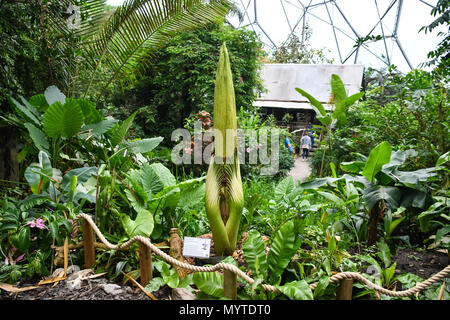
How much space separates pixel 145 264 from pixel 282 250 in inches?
29.7

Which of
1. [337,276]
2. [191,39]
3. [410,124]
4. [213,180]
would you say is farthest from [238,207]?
[191,39]

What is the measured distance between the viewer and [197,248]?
1.60 m

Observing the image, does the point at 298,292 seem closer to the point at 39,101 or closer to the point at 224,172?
the point at 224,172

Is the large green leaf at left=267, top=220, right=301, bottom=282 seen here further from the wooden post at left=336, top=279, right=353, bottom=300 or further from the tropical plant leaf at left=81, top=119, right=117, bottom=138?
the tropical plant leaf at left=81, top=119, right=117, bottom=138

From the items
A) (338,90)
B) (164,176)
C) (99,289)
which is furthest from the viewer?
(338,90)

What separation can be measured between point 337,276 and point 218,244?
31.0 inches

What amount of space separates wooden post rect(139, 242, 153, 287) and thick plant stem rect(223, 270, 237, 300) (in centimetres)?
46

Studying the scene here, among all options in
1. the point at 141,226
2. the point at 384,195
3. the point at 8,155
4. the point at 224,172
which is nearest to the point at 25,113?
the point at 8,155

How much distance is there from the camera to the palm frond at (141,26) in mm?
3145

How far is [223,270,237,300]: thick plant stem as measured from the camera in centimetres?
133

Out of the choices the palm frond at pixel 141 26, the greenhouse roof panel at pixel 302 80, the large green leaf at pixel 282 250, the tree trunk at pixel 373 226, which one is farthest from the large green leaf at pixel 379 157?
the greenhouse roof panel at pixel 302 80

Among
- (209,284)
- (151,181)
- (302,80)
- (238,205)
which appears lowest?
(209,284)

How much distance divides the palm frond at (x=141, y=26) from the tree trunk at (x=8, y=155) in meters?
0.91

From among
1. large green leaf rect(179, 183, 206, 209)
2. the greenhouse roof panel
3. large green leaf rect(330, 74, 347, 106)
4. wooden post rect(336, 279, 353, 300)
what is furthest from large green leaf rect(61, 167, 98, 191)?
the greenhouse roof panel
